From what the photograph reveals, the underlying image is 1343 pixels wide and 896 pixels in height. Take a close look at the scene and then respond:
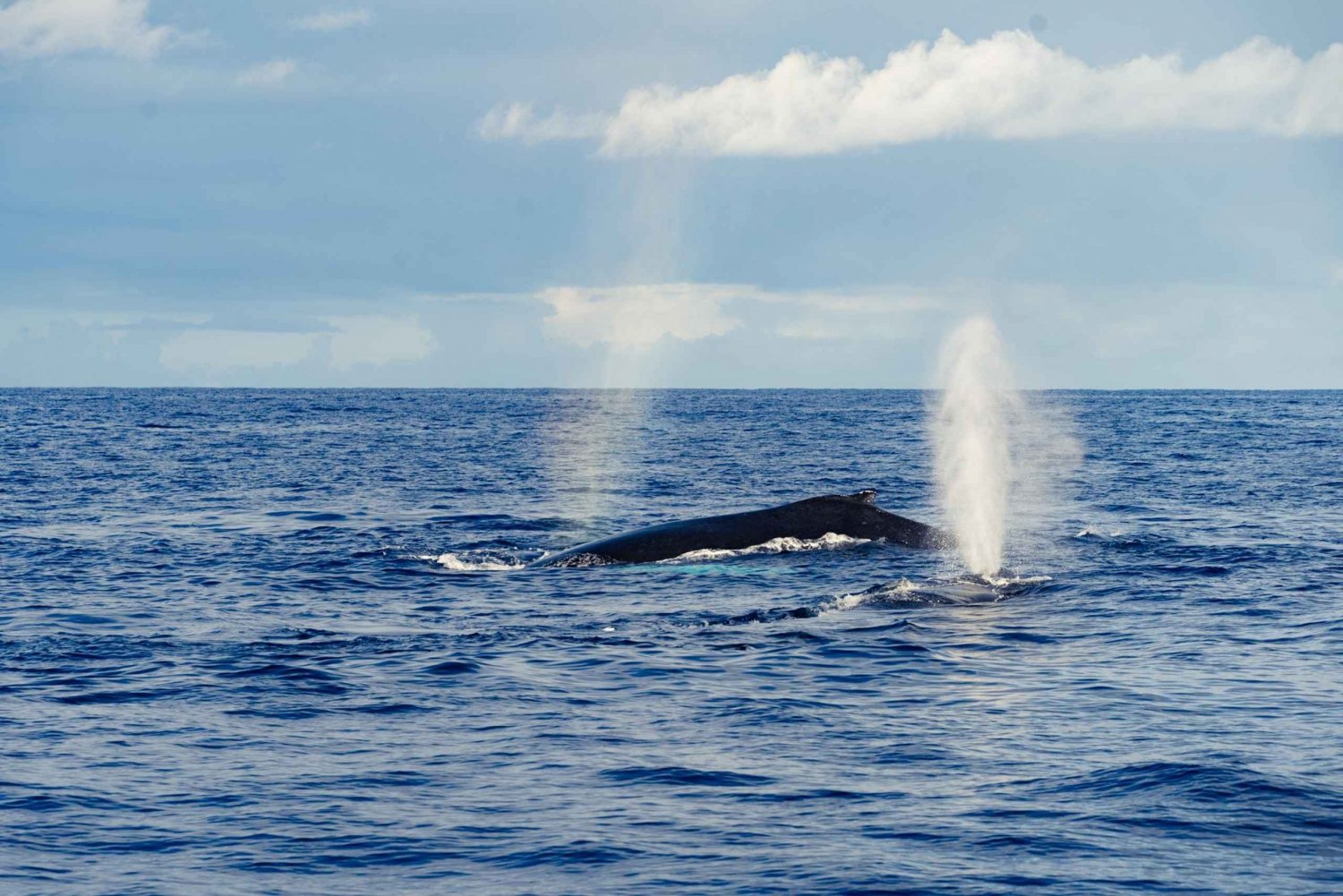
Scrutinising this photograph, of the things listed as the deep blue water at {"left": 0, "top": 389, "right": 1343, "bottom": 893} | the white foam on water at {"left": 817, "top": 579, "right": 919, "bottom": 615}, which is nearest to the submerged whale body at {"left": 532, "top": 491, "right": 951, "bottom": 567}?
the deep blue water at {"left": 0, "top": 389, "right": 1343, "bottom": 893}

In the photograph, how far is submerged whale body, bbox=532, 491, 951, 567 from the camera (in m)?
29.8

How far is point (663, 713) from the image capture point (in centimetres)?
1695

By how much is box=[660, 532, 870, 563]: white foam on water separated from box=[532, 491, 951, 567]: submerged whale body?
0.12 meters

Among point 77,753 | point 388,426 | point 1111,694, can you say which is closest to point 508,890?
point 77,753

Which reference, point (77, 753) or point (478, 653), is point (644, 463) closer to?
point (478, 653)

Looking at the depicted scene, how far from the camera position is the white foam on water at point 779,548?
1157 inches

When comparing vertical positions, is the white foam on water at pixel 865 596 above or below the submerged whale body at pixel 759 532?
below

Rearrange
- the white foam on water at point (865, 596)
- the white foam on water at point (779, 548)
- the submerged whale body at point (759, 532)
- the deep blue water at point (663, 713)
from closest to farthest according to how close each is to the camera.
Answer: the deep blue water at point (663, 713)
the white foam on water at point (865, 596)
the white foam on water at point (779, 548)
the submerged whale body at point (759, 532)

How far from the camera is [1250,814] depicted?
13.0 meters

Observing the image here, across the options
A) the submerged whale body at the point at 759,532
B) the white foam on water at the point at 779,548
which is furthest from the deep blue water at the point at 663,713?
the submerged whale body at the point at 759,532

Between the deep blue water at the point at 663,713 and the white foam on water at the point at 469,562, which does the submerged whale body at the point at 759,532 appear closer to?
the white foam on water at the point at 469,562

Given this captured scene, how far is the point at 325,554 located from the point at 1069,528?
58.2 ft

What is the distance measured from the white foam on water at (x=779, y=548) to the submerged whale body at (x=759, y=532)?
0.12 meters

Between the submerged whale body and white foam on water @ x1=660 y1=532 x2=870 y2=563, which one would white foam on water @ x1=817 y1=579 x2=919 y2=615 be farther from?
the submerged whale body
